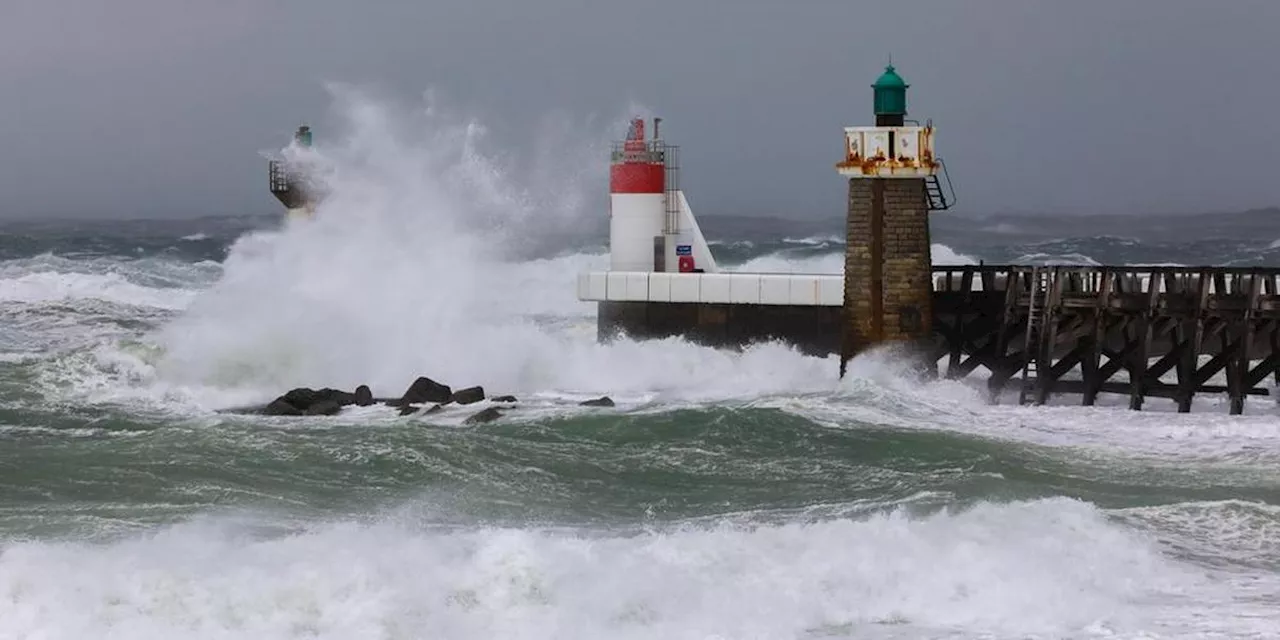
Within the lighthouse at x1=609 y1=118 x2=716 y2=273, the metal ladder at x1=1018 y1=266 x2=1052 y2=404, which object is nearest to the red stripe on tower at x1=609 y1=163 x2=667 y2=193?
the lighthouse at x1=609 y1=118 x2=716 y2=273

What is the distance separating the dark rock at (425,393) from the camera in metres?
18.5

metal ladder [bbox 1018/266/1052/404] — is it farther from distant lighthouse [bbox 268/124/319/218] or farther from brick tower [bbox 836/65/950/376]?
distant lighthouse [bbox 268/124/319/218]

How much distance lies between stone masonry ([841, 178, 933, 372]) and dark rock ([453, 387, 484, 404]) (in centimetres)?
375

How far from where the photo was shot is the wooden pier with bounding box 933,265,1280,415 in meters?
17.6

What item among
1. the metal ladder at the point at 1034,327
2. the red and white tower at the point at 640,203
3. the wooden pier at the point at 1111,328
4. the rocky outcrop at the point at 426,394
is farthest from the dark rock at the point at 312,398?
the metal ladder at the point at 1034,327

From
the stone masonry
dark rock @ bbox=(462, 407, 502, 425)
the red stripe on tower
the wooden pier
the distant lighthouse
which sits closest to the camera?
dark rock @ bbox=(462, 407, 502, 425)

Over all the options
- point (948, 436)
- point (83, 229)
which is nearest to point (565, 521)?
point (948, 436)

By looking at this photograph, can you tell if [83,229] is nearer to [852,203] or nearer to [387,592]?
[852,203]

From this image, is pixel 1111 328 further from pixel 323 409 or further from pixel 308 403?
pixel 308 403

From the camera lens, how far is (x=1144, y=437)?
1641 cm

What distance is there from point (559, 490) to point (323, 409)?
4651 mm

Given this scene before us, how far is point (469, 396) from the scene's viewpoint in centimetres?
1847

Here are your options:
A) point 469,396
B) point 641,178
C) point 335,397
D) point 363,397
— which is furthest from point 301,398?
point 641,178

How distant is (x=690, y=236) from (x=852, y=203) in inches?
111
